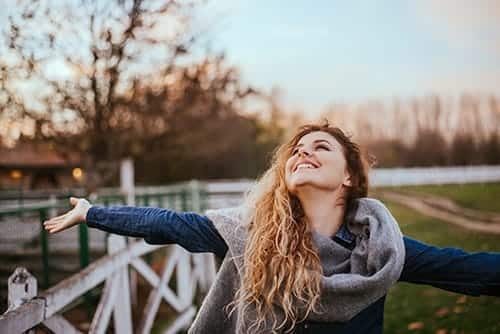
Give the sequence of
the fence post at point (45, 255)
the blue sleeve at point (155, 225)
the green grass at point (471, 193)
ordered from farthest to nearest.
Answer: the green grass at point (471, 193), the fence post at point (45, 255), the blue sleeve at point (155, 225)

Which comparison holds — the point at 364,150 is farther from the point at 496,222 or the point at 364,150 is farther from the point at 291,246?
the point at 496,222

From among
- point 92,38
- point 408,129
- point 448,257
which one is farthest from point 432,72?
point 408,129

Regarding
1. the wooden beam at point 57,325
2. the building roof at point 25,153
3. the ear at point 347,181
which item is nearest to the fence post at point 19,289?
the wooden beam at point 57,325

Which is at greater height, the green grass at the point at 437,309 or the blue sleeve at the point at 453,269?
the blue sleeve at the point at 453,269

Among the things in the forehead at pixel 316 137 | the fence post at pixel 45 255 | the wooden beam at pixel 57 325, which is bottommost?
the fence post at pixel 45 255

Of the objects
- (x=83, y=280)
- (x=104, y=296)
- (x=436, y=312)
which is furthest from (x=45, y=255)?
(x=436, y=312)

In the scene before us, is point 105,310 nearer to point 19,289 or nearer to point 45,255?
point 19,289

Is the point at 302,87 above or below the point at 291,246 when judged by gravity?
above

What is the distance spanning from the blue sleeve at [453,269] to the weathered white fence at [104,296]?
1456mm

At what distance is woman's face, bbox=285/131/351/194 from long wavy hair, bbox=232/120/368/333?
5cm

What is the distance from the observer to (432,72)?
14.7 m

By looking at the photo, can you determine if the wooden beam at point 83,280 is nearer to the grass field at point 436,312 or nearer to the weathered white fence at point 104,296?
the weathered white fence at point 104,296

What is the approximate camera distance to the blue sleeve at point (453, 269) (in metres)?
1.60

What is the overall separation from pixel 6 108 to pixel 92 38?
1.24 m
